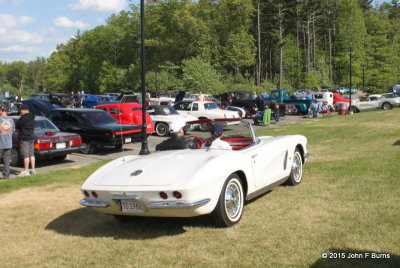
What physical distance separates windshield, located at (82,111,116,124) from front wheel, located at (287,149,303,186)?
8251 mm

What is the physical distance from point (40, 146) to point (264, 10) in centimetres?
5805

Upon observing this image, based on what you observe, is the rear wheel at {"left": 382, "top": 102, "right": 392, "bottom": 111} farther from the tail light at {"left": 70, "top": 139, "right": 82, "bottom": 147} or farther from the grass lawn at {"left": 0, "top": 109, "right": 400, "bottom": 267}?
the tail light at {"left": 70, "top": 139, "right": 82, "bottom": 147}

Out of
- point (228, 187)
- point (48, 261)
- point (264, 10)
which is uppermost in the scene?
point (264, 10)

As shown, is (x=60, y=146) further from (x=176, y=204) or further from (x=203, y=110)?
(x=203, y=110)

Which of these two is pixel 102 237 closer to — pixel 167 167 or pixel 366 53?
pixel 167 167

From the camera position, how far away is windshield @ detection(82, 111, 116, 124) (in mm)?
14008

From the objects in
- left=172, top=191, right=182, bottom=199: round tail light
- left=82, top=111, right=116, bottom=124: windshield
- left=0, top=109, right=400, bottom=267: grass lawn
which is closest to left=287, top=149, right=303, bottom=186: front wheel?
left=0, top=109, right=400, bottom=267: grass lawn

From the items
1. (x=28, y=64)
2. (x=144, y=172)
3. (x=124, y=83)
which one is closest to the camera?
(x=144, y=172)

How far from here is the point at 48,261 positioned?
176 inches

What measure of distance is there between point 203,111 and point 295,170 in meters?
14.8

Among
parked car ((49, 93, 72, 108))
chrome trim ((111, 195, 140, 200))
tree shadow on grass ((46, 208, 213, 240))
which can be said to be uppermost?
parked car ((49, 93, 72, 108))

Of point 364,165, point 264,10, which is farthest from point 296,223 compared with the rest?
point 264,10

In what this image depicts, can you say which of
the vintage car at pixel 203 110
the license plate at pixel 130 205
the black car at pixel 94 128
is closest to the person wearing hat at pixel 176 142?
the license plate at pixel 130 205

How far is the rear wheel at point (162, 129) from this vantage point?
19.2 metres
